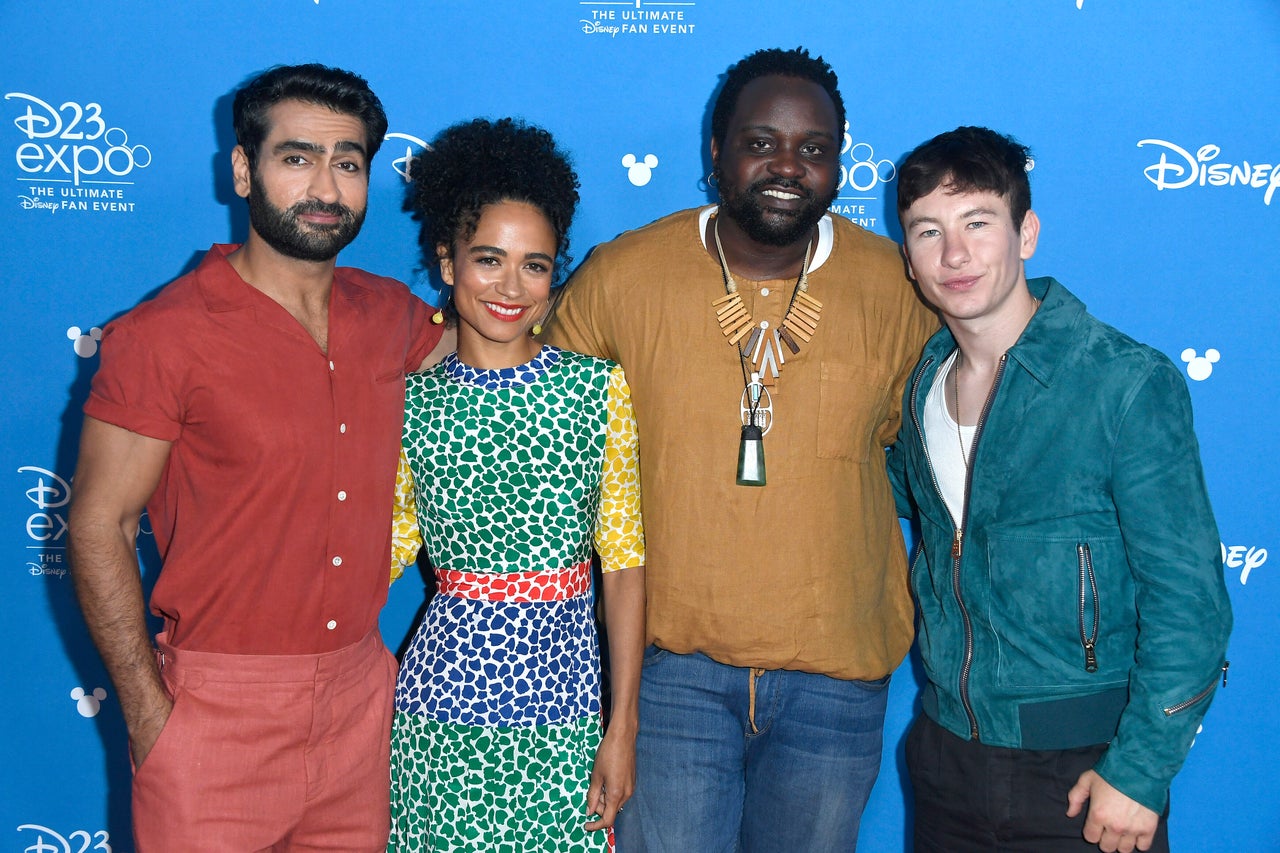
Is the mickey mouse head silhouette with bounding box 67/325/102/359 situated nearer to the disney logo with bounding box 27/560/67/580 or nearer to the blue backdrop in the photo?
the blue backdrop

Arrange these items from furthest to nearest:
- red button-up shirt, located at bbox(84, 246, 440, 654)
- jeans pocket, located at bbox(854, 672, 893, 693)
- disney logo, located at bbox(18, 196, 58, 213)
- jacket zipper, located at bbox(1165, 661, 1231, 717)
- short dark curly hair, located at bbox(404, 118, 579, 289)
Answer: disney logo, located at bbox(18, 196, 58, 213)
jeans pocket, located at bbox(854, 672, 893, 693)
short dark curly hair, located at bbox(404, 118, 579, 289)
red button-up shirt, located at bbox(84, 246, 440, 654)
jacket zipper, located at bbox(1165, 661, 1231, 717)

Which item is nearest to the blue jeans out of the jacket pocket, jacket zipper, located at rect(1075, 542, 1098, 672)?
the jacket pocket

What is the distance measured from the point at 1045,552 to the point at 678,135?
4.89ft

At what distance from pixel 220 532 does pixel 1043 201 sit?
2261 mm

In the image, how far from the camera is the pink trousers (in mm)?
2012

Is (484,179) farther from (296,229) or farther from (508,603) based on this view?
(508,603)

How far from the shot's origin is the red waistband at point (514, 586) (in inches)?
84.9

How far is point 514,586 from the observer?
84.9 inches

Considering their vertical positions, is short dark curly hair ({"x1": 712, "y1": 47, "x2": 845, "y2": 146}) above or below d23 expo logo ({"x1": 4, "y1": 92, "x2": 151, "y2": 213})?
above

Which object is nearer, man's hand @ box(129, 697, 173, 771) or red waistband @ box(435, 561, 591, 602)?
man's hand @ box(129, 697, 173, 771)

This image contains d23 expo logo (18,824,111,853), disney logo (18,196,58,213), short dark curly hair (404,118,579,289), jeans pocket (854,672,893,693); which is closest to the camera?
short dark curly hair (404,118,579,289)

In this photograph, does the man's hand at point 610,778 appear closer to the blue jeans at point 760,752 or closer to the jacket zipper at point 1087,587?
the blue jeans at point 760,752

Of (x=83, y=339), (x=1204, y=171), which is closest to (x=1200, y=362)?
(x=1204, y=171)

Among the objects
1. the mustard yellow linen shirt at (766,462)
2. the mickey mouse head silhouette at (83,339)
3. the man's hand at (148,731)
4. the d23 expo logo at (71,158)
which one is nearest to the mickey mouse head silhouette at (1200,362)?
the mustard yellow linen shirt at (766,462)
